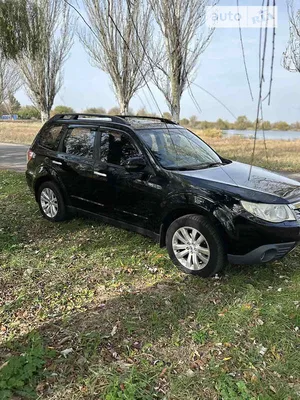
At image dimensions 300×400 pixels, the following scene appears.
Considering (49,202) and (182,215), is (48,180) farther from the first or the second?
(182,215)

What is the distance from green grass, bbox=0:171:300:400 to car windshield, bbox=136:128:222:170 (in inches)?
44.2

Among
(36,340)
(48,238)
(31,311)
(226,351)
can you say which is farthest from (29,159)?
(226,351)

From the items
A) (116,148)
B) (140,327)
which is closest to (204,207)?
(140,327)

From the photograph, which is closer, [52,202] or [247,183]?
[247,183]

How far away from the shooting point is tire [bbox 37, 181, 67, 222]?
209 inches

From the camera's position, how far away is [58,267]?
405cm

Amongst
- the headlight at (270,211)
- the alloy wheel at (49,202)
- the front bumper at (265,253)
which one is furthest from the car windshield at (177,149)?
the alloy wheel at (49,202)

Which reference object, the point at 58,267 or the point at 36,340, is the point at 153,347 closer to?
the point at 36,340

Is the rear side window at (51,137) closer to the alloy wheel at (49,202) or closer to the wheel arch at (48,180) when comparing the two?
the wheel arch at (48,180)

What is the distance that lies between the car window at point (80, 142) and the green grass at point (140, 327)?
132 centimetres

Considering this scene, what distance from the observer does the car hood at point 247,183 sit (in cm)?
354

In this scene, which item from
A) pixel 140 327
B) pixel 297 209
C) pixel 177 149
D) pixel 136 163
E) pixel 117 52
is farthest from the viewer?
pixel 117 52

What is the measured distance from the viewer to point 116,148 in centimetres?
456

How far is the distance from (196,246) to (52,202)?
104 inches
